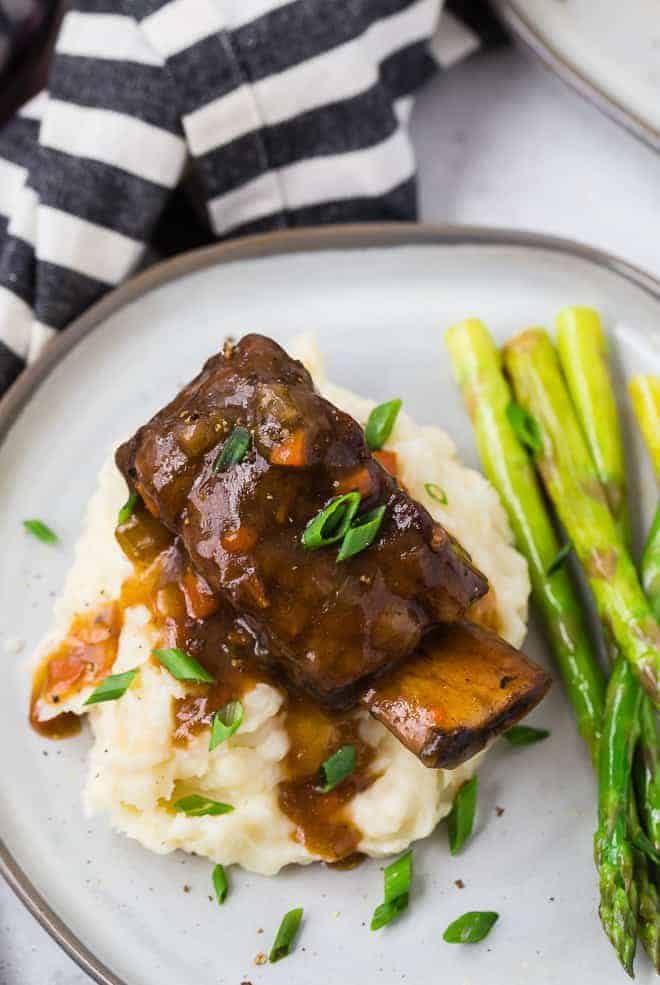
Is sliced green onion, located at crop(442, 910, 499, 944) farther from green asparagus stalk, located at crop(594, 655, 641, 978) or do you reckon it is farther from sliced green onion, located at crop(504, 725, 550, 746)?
sliced green onion, located at crop(504, 725, 550, 746)

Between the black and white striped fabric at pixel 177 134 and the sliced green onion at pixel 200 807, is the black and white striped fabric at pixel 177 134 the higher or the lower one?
the higher one

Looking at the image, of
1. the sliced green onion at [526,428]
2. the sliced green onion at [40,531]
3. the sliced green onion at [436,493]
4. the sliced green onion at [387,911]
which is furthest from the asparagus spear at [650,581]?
the sliced green onion at [40,531]

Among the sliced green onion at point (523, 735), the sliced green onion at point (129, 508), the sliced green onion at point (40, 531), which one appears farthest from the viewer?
the sliced green onion at point (40, 531)

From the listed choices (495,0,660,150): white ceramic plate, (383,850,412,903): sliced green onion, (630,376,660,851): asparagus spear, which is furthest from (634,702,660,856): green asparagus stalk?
(495,0,660,150): white ceramic plate

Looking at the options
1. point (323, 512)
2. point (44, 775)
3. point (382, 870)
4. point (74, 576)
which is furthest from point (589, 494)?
point (44, 775)

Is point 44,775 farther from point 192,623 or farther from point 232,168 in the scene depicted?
point 232,168

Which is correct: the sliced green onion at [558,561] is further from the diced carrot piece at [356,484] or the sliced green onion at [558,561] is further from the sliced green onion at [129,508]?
the sliced green onion at [129,508]
